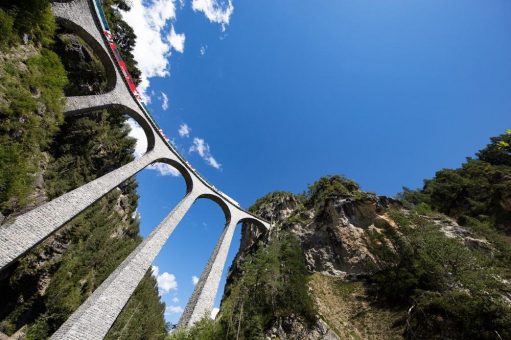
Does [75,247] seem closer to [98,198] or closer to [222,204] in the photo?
[98,198]

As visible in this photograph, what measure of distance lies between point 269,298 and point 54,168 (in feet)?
55.3

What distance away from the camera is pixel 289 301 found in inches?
594

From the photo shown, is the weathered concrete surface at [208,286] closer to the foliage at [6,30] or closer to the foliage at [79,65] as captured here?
the foliage at [79,65]

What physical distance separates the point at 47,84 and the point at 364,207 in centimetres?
2171

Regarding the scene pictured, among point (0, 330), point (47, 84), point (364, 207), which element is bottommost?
point (0, 330)

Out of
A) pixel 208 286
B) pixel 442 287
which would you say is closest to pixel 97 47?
pixel 208 286

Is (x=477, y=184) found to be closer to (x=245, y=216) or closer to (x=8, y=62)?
(x=245, y=216)

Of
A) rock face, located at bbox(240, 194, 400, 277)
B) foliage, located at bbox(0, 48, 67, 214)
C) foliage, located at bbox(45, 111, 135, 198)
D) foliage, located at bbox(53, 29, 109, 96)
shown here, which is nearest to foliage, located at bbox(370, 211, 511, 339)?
rock face, located at bbox(240, 194, 400, 277)

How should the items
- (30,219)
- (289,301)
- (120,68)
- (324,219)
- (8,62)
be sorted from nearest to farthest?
(8,62), (30,219), (289,301), (120,68), (324,219)

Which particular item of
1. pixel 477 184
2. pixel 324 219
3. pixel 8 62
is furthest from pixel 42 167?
pixel 477 184

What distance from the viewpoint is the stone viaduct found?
10625 millimetres

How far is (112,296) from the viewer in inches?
499

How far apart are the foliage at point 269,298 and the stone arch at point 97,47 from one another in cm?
1521

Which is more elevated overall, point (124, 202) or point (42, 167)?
point (124, 202)
